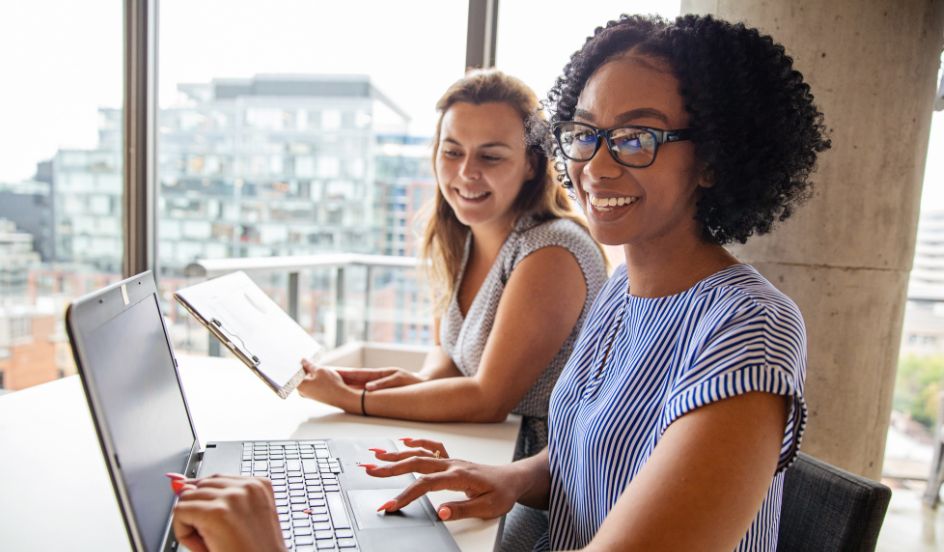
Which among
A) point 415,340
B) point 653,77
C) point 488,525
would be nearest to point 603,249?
point 653,77

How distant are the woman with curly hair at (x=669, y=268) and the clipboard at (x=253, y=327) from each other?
472 millimetres

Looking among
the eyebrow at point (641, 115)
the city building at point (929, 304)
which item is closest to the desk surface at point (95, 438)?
the eyebrow at point (641, 115)

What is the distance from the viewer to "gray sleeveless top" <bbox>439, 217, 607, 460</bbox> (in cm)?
149

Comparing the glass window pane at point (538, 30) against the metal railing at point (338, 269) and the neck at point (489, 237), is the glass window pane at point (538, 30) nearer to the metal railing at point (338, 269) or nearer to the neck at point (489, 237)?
the neck at point (489, 237)

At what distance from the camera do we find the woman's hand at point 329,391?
142cm

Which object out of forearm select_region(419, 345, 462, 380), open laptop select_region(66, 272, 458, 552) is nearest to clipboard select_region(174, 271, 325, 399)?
open laptop select_region(66, 272, 458, 552)

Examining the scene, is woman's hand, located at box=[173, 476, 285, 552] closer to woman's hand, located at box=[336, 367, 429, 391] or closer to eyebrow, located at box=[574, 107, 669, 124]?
eyebrow, located at box=[574, 107, 669, 124]

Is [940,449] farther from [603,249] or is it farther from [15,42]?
[15,42]

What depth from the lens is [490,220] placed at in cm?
177

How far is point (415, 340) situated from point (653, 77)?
8.13ft

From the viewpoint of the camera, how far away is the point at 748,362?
710 millimetres

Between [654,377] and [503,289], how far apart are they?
2.38 feet

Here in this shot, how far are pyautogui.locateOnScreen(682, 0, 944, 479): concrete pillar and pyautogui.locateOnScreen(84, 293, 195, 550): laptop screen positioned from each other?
1.36 m

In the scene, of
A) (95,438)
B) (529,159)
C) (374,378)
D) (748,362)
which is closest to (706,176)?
(748,362)
